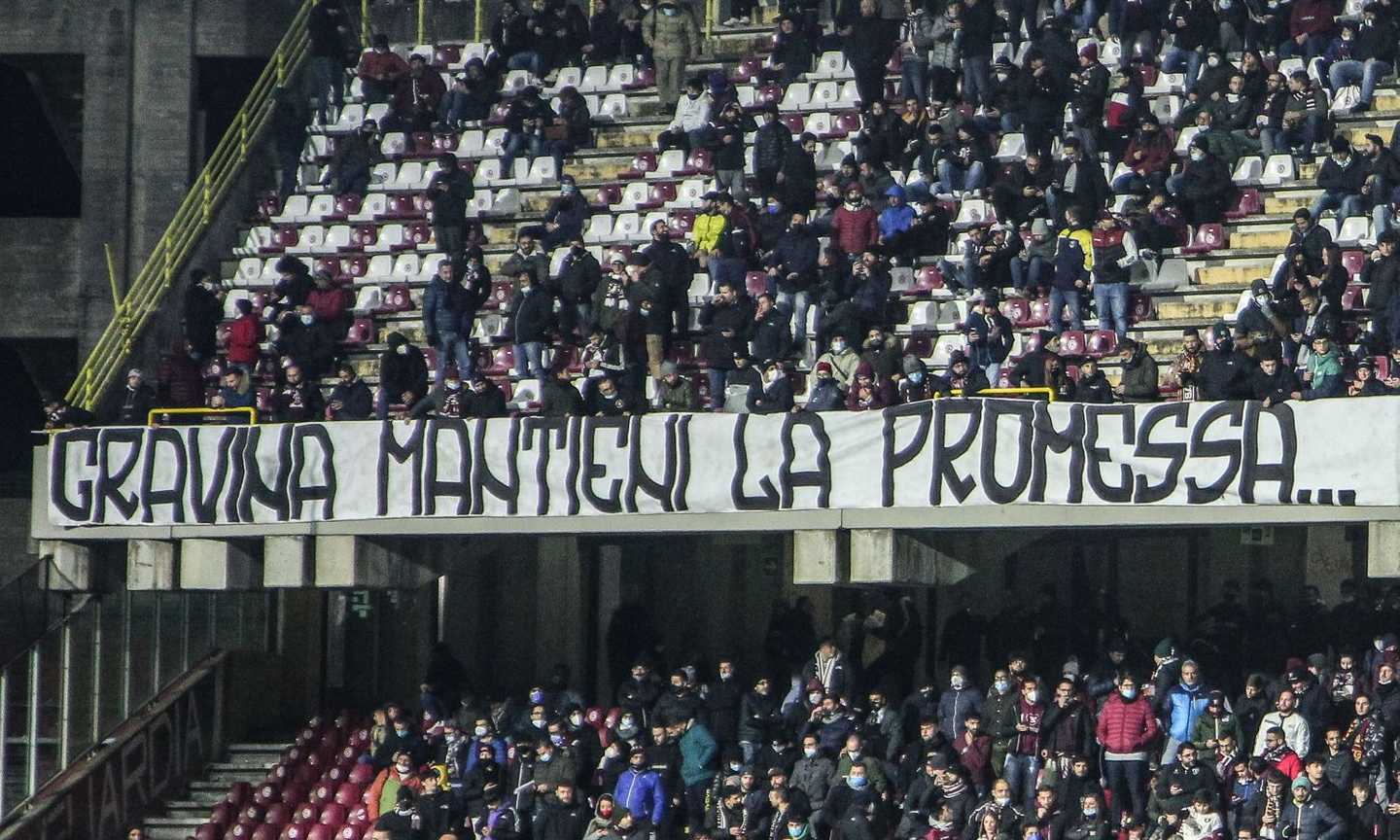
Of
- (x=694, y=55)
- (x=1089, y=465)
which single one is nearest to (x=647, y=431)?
(x=1089, y=465)

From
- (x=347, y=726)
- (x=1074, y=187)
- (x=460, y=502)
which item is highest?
(x=1074, y=187)

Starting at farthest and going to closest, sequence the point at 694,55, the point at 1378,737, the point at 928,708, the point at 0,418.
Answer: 1. the point at 0,418
2. the point at 694,55
3. the point at 928,708
4. the point at 1378,737

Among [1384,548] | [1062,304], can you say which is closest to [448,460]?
[1062,304]

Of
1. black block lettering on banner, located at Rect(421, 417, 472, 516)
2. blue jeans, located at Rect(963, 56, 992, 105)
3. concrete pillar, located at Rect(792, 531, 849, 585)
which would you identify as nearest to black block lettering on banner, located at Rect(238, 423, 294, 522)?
black block lettering on banner, located at Rect(421, 417, 472, 516)

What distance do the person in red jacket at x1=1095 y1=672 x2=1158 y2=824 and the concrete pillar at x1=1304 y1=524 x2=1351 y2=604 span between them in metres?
3.13

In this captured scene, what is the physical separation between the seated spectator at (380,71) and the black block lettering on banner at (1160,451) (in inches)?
463

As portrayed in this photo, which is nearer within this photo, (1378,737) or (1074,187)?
(1378,737)

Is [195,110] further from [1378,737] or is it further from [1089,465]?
[1378,737]

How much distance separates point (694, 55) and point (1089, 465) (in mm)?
9728

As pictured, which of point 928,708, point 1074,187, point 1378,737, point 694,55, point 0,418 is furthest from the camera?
point 0,418

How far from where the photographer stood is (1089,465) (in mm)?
21938

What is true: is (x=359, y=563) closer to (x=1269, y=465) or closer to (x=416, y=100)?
(x=1269, y=465)

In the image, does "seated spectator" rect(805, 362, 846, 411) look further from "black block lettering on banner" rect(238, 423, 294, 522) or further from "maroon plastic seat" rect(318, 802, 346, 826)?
"maroon plastic seat" rect(318, 802, 346, 826)

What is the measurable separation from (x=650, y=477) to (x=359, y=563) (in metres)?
2.71
